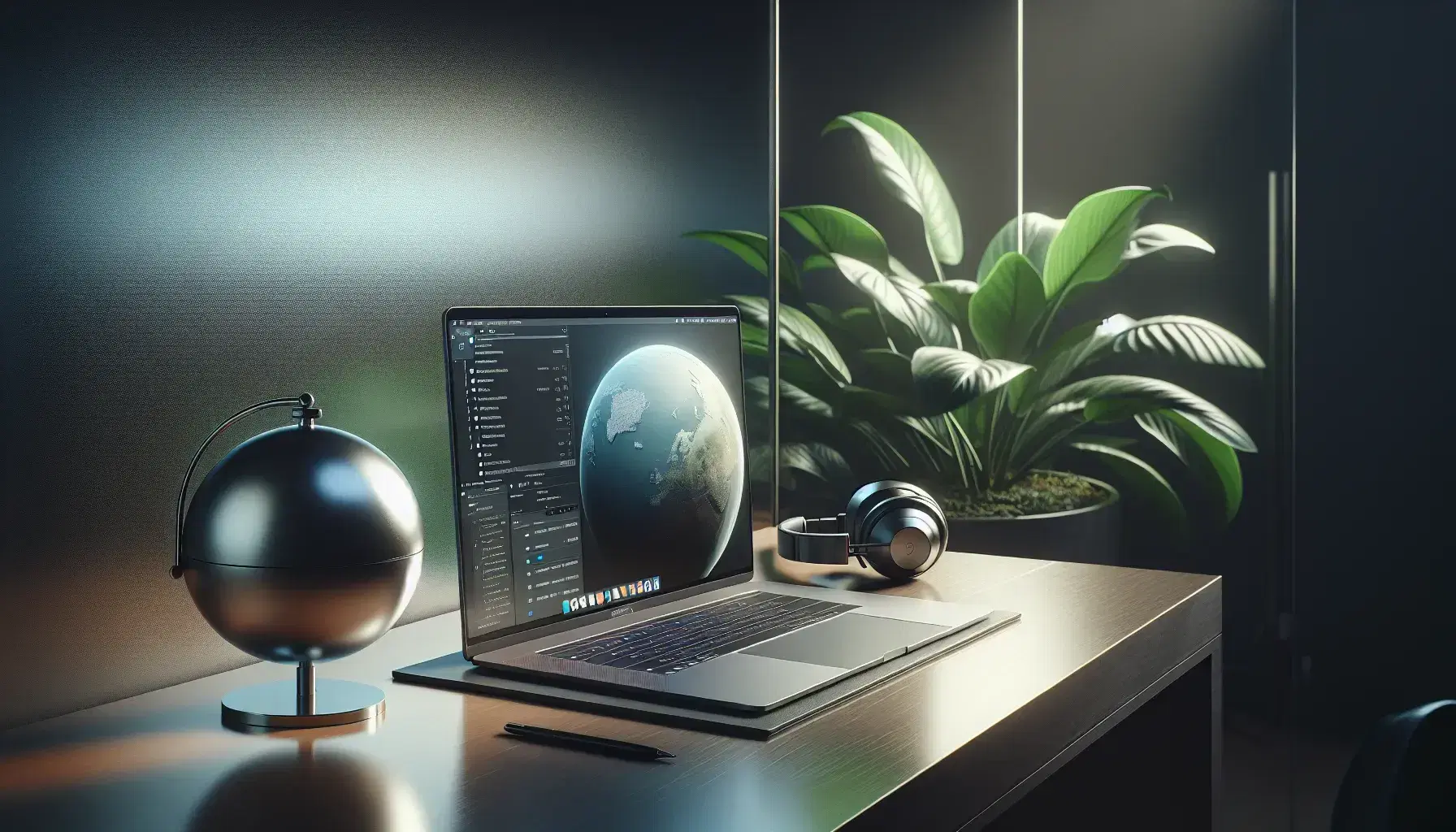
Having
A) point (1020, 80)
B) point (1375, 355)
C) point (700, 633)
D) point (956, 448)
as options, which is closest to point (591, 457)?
point (700, 633)

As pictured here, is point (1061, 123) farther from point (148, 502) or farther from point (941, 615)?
point (148, 502)

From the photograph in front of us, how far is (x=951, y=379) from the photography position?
198 centimetres

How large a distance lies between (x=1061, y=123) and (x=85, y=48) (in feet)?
6.27

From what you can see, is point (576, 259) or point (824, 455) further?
point (824, 455)

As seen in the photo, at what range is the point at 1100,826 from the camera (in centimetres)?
158

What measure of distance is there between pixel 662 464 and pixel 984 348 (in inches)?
49.6

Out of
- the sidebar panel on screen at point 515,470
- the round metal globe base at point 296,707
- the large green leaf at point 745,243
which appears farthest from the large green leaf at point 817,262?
the round metal globe base at point 296,707

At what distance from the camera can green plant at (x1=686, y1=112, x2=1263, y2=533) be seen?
7.34ft

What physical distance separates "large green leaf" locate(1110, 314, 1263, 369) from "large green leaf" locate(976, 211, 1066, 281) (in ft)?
0.74

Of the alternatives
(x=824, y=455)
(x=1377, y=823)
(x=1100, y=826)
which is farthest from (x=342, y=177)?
(x=824, y=455)

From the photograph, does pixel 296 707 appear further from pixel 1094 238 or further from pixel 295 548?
pixel 1094 238

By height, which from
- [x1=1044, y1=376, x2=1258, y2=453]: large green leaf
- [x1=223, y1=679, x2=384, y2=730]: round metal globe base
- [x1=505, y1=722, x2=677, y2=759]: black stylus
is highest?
[x1=1044, y1=376, x2=1258, y2=453]: large green leaf

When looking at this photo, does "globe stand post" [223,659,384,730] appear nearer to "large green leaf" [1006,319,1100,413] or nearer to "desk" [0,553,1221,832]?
"desk" [0,553,1221,832]

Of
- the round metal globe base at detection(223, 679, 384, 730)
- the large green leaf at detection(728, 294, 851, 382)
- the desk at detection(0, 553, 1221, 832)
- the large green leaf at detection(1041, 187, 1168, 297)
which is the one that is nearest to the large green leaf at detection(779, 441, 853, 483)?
the large green leaf at detection(728, 294, 851, 382)
